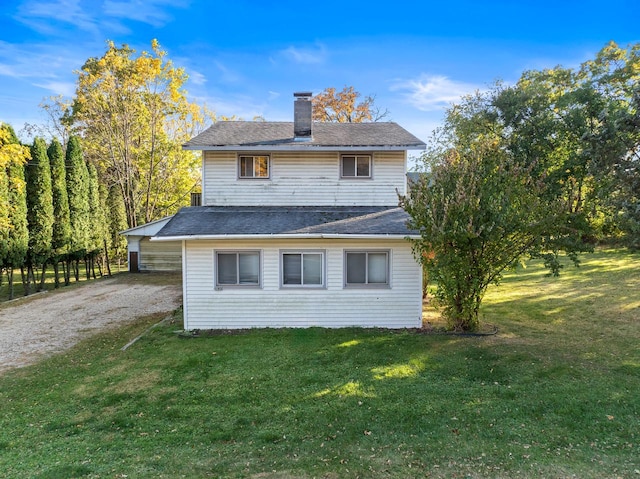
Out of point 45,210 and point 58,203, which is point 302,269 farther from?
point 58,203

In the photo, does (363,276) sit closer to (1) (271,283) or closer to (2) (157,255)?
(1) (271,283)

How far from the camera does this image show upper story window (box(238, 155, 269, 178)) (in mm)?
12062

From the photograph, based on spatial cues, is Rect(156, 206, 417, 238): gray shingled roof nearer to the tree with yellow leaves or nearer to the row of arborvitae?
the row of arborvitae

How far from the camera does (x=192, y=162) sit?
28422 millimetres

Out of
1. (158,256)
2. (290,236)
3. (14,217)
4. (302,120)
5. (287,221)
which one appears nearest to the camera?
(290,236)

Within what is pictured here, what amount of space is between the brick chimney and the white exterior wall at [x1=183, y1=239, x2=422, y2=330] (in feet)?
14.3

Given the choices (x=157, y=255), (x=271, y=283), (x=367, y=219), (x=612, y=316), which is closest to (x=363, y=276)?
(x=367, y=219)

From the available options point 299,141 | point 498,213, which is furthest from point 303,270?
point 498,213

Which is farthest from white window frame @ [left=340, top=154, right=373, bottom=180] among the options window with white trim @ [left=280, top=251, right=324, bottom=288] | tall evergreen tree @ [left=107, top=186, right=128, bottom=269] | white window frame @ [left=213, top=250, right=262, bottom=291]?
tall evergreen tree @ [left=107, top=186, right=128, bottom=269]

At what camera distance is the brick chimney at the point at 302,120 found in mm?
12594

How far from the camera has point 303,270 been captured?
10.4 metres

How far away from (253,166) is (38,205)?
38.4 feet

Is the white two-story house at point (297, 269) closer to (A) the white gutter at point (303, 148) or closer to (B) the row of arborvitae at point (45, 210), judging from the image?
(A) the white gutter at point (303, 148)

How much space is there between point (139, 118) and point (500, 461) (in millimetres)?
27095
